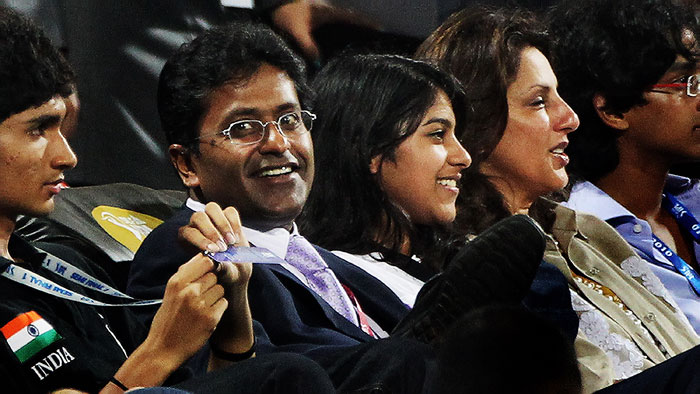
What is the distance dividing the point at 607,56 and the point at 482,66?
36cm

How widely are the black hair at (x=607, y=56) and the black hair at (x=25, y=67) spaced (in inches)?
45.1

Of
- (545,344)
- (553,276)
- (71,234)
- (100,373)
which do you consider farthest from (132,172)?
(545,344)

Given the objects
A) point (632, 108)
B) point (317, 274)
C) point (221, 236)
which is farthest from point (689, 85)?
point (221, 236)

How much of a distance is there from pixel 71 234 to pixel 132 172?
0.23m

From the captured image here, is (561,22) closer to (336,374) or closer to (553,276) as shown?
(553,276)

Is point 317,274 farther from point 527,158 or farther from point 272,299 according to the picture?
point 527,158

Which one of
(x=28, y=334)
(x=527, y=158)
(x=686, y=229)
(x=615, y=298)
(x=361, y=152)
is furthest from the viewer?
(x=686, y=229)

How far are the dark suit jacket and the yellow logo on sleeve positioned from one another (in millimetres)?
187

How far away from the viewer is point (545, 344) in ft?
3.60

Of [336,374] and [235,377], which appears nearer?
[235,377]

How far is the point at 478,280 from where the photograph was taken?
4.65 ft

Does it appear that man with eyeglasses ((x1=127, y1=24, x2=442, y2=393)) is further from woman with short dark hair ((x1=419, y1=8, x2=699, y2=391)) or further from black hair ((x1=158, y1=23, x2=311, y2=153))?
woman with short dark hair ((x1=419, y1=8, x2=699, y2=391))

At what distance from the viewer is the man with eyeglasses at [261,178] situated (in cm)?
155

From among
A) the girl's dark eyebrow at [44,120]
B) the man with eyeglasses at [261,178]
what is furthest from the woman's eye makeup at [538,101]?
the girl's dark eyebrow at [44,120]
